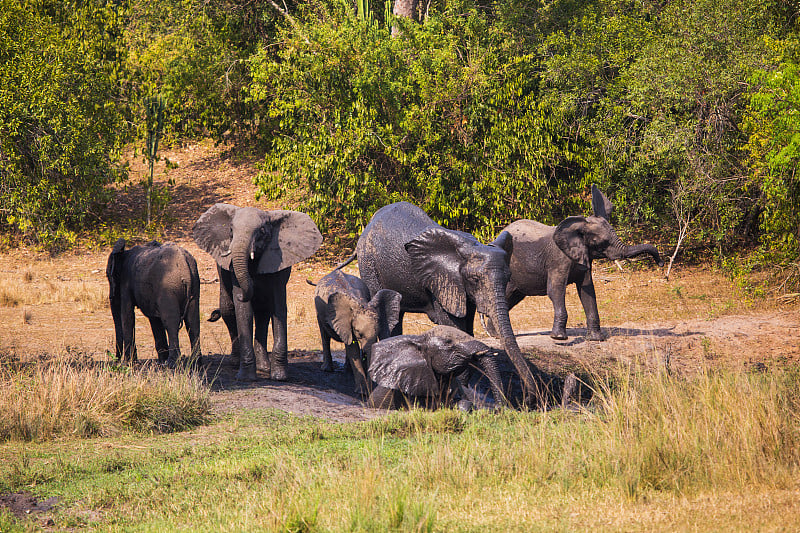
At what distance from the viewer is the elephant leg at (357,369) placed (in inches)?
437

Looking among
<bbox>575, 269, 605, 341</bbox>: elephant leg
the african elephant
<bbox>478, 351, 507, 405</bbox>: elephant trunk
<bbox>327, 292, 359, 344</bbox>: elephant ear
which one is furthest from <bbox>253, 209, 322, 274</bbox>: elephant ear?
<bbox>575, 269, 605, 341</bbox>: elephant leg

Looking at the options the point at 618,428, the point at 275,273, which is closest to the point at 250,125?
the point at 275,273

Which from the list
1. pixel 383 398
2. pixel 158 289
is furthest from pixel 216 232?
pixel 383 398

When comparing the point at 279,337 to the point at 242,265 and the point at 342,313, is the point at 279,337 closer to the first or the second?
the point at 342,313

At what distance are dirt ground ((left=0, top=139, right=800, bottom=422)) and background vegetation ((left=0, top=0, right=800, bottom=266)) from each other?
153cm

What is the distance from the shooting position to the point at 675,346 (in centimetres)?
1349

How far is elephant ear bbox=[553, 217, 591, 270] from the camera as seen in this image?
13.1 metres

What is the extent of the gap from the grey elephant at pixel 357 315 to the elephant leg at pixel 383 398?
17.6 inches


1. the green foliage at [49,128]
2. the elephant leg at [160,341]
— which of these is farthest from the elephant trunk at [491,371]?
the green foliage at [49,128]

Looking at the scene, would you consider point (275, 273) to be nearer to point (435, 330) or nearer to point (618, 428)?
point (435, 330)

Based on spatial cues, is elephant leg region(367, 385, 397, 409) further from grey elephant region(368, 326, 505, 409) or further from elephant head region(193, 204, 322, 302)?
elephant head region(193, 204, 322, 302)

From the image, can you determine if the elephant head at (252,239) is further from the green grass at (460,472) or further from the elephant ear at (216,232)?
the green grass at (460,472)

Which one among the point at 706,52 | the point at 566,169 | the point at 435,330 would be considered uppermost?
the point at 706,52

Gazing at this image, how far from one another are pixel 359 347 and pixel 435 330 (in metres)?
1.87
